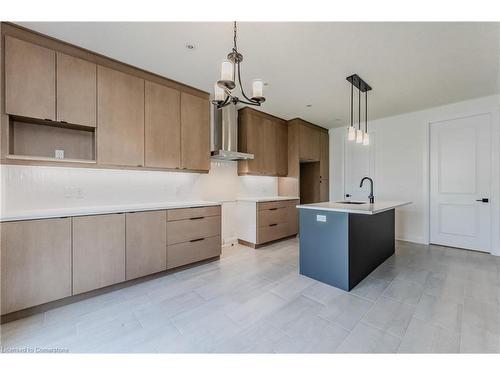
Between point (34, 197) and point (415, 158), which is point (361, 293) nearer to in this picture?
point (415, 158)

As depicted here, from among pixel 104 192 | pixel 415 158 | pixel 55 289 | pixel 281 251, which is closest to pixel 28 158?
pixel 104 192

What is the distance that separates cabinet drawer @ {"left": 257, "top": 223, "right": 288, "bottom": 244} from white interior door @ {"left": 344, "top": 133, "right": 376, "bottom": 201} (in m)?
1.63

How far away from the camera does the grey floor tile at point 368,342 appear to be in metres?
1.47

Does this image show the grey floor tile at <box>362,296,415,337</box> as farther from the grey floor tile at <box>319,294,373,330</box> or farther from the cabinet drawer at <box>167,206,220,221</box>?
the cabinet drawer at <box>167,206,220,221</box>

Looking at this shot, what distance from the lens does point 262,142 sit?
4.35 m

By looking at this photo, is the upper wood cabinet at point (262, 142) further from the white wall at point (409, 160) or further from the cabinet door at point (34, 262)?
the cabinet door at point (34, 262)

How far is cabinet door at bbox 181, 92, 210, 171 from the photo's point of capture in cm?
316

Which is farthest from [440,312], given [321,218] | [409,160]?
[409,160]

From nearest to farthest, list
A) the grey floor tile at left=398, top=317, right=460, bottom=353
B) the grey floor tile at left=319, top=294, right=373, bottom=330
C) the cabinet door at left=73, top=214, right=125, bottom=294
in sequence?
the grey floor tile at left=398, top=317, right=460, bottom=353 < the grey floor tile at left=319, top=294, right=373, bottom=330 < the cabinet door at left=73, top=214, right=125, bottom=294

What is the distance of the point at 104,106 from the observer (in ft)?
8.05

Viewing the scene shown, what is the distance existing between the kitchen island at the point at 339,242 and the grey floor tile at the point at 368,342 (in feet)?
2.19

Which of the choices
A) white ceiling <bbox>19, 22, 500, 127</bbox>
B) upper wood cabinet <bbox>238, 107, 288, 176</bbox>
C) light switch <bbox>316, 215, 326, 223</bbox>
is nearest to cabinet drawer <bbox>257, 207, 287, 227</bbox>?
upper wood cabinet <bbox>238, 107, 288, 176</bbox>

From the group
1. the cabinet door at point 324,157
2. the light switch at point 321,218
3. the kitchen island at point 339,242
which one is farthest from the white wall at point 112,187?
the cabinet door at point 324,157
